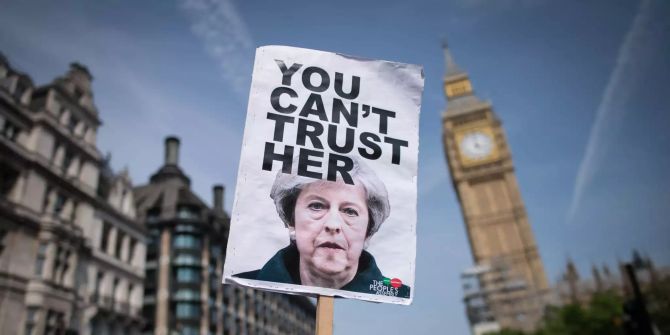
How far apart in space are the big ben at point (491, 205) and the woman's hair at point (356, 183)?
263ft

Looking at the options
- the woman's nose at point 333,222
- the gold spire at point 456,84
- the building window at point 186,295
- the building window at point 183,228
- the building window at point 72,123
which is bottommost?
the woman's nose at point 333,222

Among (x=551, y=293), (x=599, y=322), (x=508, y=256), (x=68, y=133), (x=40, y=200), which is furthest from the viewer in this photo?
(x=508, y=256)

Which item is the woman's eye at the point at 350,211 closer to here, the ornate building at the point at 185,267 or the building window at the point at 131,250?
the building window at the point at 131,250

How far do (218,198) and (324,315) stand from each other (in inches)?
2021

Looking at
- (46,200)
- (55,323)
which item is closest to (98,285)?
(55,323)

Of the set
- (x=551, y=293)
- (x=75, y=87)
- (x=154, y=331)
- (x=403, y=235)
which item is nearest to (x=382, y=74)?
(x=403, y=235)

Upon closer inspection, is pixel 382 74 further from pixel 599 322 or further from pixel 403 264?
pixel 599 322

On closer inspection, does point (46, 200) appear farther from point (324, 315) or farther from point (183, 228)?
point (324, 315)

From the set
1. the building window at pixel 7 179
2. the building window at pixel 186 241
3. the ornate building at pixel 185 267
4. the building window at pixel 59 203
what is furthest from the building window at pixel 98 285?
the building window at pixel 186 241

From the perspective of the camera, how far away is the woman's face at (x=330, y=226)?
353 cm

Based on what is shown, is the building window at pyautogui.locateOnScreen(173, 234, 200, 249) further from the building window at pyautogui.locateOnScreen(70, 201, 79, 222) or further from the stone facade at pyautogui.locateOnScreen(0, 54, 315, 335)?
the building window at pyautogui.locateOnScreen(70, 201, 79, 222)

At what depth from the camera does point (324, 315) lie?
3.29 m

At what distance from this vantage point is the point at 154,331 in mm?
36906

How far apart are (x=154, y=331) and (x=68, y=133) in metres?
17.3
